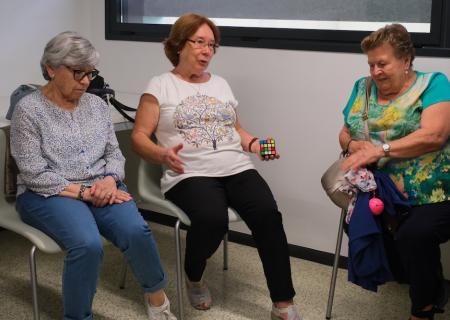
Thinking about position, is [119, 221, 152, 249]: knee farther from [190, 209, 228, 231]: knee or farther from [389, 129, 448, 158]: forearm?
[389, 129, 448, 158]: forearm

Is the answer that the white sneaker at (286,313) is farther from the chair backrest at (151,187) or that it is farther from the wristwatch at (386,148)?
the wristwatch at (386,148)

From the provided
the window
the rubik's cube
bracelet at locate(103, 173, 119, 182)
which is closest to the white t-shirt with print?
the rubik's cube

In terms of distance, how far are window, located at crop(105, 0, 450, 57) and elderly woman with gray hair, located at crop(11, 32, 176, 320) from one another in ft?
3.24

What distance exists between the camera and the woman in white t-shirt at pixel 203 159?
238 centimetres

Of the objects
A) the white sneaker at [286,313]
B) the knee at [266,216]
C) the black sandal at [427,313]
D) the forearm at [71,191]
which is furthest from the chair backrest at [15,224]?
the black sandal at [427,313]

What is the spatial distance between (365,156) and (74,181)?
3.24ft

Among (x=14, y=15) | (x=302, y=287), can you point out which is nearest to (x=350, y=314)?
(x=302, y=287)

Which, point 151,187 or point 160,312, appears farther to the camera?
point 151,187

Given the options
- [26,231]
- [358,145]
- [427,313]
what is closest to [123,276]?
[26,231]

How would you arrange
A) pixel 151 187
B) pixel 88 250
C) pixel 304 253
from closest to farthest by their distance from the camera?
1. pixel 88 250
2. pixel 151 187
3. pixel 304 253

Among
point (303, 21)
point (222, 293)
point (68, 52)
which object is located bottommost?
point (222, 293)

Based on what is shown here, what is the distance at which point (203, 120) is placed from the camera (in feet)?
8.31

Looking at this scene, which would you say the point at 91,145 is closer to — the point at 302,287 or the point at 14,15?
the point at 302,287

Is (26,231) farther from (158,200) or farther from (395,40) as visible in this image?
(395,40)
